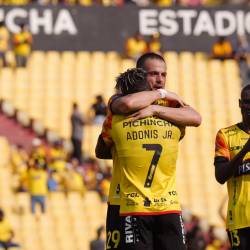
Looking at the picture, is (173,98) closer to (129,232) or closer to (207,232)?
(129,232)

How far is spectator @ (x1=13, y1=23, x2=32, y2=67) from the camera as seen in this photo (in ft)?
91.9

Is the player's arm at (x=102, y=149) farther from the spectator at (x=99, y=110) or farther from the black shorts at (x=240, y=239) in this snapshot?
the spectator at (x=99, y=110)

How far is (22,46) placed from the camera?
28219mm

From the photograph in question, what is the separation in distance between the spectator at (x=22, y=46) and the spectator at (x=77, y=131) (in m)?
3.38

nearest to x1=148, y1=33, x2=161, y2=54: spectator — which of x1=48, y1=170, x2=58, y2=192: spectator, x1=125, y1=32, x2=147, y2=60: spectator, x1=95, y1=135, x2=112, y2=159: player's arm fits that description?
x1=125, y1=32, x2=147, y2=60: spectator

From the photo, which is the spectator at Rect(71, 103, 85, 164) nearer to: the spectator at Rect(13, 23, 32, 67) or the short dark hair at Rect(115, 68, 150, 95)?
the spectator at Rect(13, 23, 32, 67)

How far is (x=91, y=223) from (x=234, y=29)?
10.5 meters

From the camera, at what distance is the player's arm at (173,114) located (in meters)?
7.07

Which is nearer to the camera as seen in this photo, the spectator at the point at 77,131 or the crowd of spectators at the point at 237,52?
the spectator at the point at 77,131

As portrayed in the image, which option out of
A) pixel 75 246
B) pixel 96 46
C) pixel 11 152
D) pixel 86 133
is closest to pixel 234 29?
pixel 96 46

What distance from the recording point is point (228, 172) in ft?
25.5

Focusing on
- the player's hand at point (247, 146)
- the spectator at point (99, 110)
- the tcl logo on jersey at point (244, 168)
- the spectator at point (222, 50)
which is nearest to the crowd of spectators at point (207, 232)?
the spectator at point (99, 110)

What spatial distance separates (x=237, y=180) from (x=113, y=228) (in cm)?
133

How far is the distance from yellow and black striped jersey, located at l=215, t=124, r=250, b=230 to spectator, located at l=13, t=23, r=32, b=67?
66.3 ft
